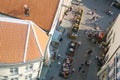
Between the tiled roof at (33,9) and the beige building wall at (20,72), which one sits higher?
the tiled roof at (33,9)

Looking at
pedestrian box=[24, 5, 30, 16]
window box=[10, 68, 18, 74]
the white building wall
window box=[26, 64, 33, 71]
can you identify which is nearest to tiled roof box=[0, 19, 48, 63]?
window box=[26, 64, 33, 71]

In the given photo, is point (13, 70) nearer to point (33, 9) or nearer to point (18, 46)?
point (18, 46)

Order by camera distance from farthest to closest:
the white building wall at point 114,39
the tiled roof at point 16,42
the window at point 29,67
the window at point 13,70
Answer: the white building wall at point 114,39 < the window at point 29,67 < the window at point 13,70 < the tiled roof at point 16,42

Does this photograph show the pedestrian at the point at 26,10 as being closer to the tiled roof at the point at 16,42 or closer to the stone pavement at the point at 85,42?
the tiled roof at the point at 16,42

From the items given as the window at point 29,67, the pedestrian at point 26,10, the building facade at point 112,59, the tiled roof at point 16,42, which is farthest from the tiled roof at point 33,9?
the building facade at point 112,59

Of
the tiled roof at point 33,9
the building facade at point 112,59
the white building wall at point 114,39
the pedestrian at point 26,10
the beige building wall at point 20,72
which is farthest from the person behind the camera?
the white building wall at point 114,39

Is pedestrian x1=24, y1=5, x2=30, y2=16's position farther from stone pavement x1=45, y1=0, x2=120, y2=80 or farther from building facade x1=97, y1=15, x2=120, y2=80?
building facade x1=97, y1=15, x2=120, y2=80

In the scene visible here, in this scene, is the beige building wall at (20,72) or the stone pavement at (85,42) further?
the stone pavement at (85,42)

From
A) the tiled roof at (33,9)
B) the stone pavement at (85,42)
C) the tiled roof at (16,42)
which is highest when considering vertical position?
the tiled roof at (33,9)
